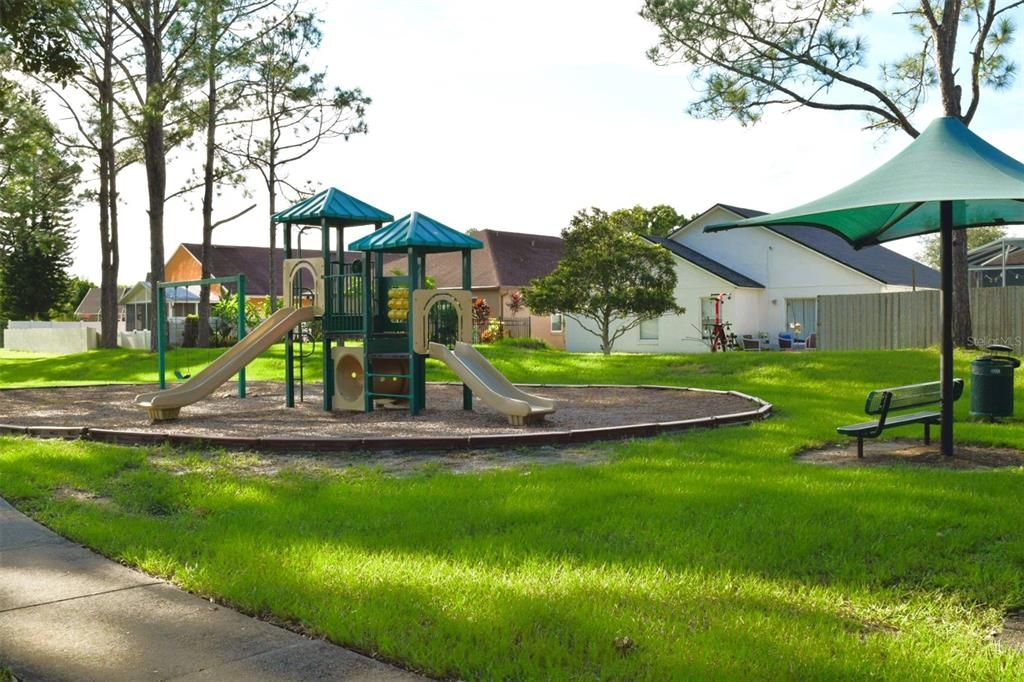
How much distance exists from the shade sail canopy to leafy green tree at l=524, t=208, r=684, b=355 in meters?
17.2

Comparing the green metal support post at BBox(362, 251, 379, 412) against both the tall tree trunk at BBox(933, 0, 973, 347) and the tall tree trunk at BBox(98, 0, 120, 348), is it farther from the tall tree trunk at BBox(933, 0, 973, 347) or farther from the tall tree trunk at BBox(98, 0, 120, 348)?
the tall tree trunk at BBox(98, 0, 120, 348)

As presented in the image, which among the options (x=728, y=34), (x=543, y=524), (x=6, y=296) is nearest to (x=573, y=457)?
(x=543, y=524)

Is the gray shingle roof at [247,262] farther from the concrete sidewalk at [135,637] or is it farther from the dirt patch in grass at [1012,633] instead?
the dirt patch in grass at [1012,633]

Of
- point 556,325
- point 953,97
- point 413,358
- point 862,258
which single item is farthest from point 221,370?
point 862,258

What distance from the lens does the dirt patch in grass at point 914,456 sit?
30.8ft

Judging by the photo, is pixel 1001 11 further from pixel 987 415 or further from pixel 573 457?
pixel 573 457

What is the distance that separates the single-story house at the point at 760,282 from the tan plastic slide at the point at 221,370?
2434 centimetres

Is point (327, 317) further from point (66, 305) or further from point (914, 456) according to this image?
point (66, 305)

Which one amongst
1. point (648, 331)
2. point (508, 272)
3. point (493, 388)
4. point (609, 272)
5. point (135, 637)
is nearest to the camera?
point (135, 637)

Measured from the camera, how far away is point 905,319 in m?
27.6

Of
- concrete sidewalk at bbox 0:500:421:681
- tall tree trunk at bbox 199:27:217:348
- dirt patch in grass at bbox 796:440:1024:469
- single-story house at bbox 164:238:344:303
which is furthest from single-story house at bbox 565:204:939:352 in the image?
concrete sidewalk at bbox 0:500:421:681

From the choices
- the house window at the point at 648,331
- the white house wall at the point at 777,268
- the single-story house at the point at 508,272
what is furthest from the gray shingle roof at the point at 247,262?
the white house wall at the point at 777,268

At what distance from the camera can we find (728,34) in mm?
23406

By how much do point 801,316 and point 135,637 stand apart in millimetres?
35479
